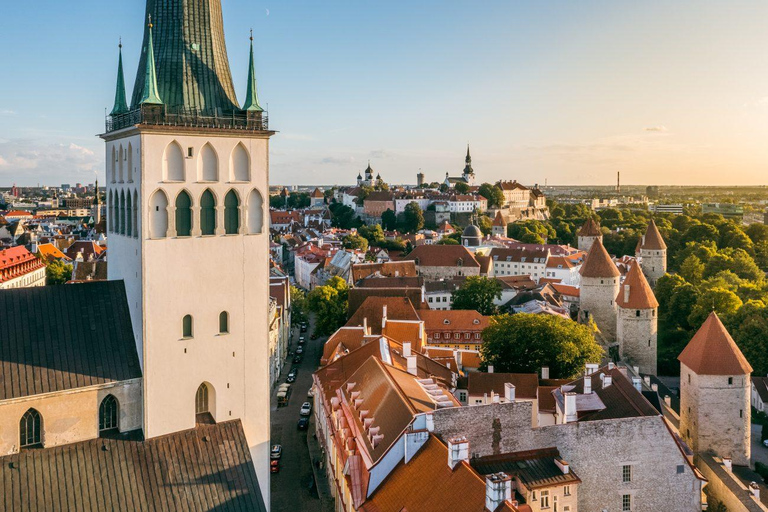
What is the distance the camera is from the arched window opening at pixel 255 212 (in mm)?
20906

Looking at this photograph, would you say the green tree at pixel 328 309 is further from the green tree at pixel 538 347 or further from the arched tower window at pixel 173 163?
the arched tower window at pixel 173 163

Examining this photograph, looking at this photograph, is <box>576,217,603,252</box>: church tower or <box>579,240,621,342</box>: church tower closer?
<box>579,240,621,342</box>: church tower

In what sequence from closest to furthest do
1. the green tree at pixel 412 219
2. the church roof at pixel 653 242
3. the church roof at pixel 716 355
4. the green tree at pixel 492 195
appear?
the church roof at pixel 716 355
the church roof at pixel 653 242
the green tree at pixel 412 219
the green tree at pixel 492 195

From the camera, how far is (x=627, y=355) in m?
56.3

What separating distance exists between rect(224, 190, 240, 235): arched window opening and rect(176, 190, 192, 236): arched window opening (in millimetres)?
1132

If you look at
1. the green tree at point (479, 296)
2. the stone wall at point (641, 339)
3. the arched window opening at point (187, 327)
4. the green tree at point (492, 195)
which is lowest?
the stone wall at point (641, 339)

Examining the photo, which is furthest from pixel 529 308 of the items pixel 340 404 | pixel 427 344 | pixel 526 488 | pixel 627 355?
pixel 526 488

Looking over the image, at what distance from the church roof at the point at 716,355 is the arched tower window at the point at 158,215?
97.4ft

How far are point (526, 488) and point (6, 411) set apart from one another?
16.3 metres

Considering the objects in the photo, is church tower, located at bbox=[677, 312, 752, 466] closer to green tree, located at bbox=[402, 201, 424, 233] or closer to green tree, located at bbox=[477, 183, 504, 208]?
green tree, located at bbox=[402, 201, 424, 233]

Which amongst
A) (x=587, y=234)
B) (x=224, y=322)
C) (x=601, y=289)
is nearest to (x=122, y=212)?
(x=224, y=322)

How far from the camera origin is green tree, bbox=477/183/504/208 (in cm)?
15112

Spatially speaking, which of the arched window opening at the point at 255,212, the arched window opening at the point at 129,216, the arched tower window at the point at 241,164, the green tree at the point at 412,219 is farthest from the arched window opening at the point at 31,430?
the green tree at the point at 412,219

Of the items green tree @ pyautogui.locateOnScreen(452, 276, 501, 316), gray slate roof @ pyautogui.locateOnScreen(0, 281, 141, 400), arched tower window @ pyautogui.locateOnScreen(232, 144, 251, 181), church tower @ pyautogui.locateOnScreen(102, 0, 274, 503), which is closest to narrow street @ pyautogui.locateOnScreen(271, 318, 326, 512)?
church tower @ pyautogui.locateOnScreen(102, 0, 274, 503)
